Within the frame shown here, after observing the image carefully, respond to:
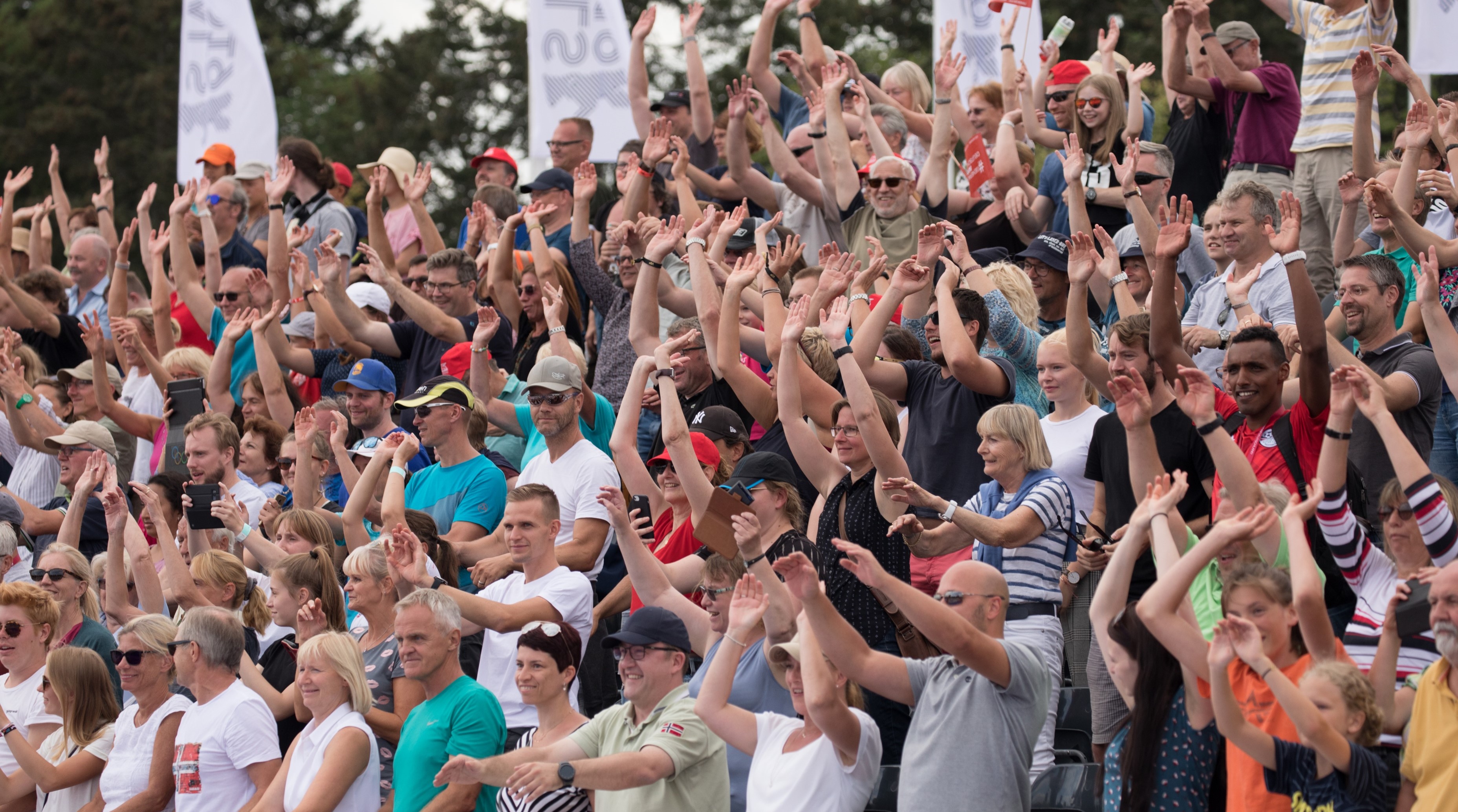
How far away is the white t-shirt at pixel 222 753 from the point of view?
6.40 meters

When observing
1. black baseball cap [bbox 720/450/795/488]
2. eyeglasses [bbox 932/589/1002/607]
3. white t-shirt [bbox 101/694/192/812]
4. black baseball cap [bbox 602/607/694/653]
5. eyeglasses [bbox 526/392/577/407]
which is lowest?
white t-shirt [bbox 101/694/192/812]

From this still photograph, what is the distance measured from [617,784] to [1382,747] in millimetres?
2317

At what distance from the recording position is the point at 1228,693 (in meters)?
4.48

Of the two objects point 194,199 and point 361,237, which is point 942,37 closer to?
point 361,237

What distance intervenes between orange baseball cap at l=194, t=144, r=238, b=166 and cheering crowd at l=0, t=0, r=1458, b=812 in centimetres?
203

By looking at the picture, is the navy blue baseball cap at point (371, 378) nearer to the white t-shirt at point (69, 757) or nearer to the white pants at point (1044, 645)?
the white t-shirt at point (69, 757)

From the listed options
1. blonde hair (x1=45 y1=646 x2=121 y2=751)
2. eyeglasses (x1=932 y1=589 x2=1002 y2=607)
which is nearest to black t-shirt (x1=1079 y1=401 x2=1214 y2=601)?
eyeglasses (x1=932 y1=589 x2=1002 y2=607)

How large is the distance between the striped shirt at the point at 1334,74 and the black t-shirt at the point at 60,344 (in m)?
8.44

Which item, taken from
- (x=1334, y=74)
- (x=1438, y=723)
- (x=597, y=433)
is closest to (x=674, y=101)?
(x=597, y=433)

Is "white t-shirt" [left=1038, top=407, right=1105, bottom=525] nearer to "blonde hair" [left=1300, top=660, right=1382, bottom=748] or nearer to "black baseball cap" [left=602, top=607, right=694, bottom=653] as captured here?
"black baseball cap" [left=602, top=607, right=694, bottom=653]

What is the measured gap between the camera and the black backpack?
5828 millimetres

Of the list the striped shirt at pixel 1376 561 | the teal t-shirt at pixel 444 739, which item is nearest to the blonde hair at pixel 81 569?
the teal t-shirt at pixel 444 739

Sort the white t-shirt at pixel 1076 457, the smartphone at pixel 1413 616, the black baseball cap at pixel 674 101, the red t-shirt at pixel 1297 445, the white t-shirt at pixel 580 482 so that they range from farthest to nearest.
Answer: the black baseball cap at pixel 674 101 → the white t-shirt at pixel 580 482 → the white t-shirt at pixel 1076 457 → the red t-shirt at pixel 1297 445 → the smartphone at pixel 1413 616

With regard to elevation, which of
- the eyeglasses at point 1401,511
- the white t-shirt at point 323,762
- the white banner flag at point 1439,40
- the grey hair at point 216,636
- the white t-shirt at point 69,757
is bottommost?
the white t-shirt at point 69,757
